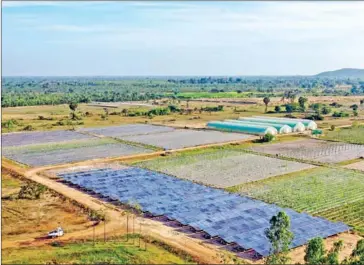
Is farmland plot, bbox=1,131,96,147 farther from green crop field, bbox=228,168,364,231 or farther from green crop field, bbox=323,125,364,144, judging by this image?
green crop field, bbox=323,125,364,144

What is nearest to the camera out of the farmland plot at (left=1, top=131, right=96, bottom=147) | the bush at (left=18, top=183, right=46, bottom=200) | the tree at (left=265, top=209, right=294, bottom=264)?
the tree at (left=265, top=209, right=294, bottom=264)

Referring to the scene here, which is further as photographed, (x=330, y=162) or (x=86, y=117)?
(x=86, y=117)

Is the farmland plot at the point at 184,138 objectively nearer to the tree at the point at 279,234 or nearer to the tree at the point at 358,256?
the tree at the point at 279,234

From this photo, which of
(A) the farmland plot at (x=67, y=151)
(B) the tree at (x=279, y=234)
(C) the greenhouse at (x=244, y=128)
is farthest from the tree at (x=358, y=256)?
(C) the greenhouse at (x=244, y=128)

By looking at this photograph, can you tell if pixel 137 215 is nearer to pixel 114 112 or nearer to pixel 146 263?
pixel 146 263

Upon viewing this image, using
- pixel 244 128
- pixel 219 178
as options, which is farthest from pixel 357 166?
pixel 244 128

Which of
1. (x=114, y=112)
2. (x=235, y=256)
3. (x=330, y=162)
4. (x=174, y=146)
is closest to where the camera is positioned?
(x=235, y=256)

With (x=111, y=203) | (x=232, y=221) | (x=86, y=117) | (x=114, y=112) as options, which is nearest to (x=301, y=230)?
(x=232, y=221)

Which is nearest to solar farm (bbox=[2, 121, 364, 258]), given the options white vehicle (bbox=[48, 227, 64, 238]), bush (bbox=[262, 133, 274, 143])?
bush (bbox=[262, 133, 274, 143])
